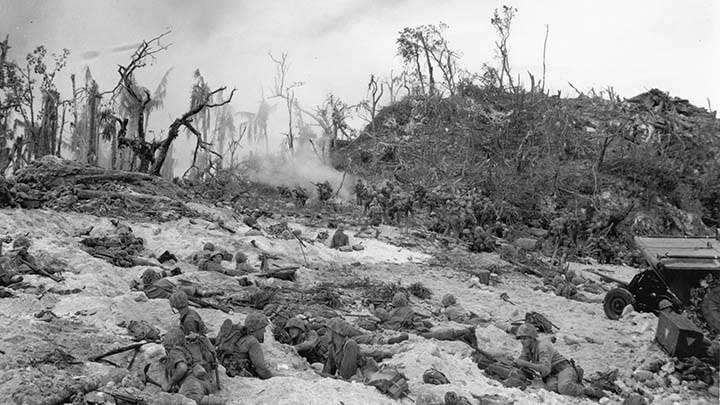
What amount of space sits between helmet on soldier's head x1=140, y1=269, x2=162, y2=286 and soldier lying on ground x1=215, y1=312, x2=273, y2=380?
87.2 inches

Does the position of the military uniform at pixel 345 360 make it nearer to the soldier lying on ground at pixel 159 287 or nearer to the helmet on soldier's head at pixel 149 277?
the soldier lying on ground at pixel 159 287

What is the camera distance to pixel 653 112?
20.8 m

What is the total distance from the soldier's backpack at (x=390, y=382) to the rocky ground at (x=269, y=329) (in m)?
0.09

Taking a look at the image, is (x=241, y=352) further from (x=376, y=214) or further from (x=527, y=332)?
(x=376, y=214)

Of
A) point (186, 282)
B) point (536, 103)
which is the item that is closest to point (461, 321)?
point (186, 282)

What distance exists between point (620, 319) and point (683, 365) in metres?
1.99

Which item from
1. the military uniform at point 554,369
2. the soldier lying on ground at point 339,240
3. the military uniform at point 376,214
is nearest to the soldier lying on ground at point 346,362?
the military uniform at point 554,369

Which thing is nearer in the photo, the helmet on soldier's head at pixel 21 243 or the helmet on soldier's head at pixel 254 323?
the helmet on soldier's head at pixel 254 323

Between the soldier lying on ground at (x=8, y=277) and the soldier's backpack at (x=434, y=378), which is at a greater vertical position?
the soldier lying on ground at (x=8, y=277)

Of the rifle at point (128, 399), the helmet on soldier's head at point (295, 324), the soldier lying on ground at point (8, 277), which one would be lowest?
the rifle at point (128, 399)

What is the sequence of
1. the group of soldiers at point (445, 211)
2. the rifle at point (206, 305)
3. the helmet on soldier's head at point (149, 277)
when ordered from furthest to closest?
the group of soldiers at point (445, 211), the helmet on soldier's head at point (149, 277), the rifle at point (206, 305)

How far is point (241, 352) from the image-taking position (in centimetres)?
512

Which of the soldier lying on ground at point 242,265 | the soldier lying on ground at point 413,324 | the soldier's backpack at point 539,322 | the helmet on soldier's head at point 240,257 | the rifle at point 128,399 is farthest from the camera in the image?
the helmet on soldier's head at point 240,257

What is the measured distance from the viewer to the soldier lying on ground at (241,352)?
5020 millimetres
